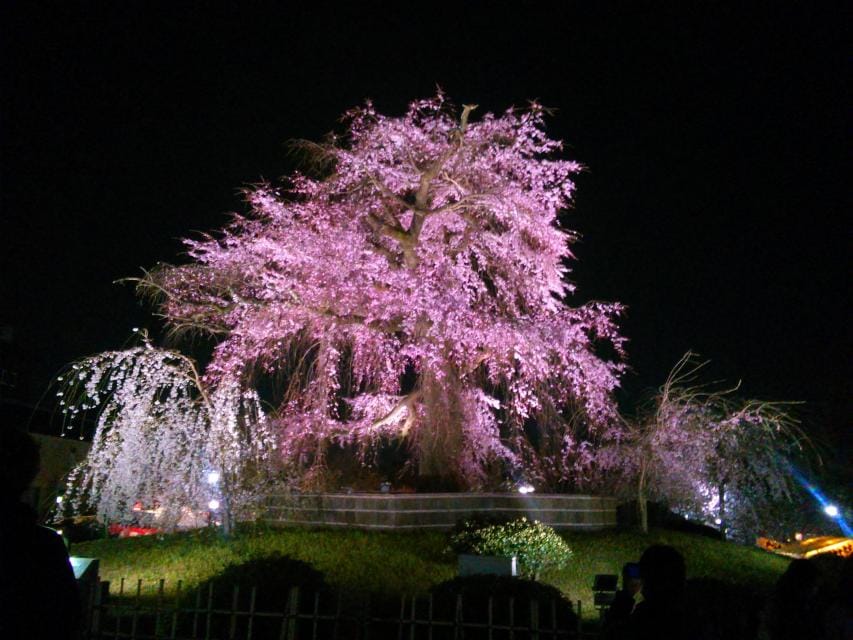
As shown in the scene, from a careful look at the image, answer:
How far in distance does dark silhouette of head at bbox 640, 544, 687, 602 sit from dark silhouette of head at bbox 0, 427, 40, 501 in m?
2.53

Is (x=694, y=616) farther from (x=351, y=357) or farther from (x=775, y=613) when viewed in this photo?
(x=351, y=357)

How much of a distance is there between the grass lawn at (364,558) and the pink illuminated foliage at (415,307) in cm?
209

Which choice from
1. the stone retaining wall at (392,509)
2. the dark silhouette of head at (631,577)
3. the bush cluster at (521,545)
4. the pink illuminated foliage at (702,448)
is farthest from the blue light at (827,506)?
the dark silhouette of head at (631,577)

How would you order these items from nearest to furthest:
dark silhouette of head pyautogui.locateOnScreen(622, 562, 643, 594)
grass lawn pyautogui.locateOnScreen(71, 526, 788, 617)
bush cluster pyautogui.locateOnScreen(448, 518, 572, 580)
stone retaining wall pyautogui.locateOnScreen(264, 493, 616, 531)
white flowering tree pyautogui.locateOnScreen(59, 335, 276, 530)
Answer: dark silhouette of head pyautogui.locateOnScreen(622, 562, 643, 594) < grass lawn pyautogui.locateOnScreen(71, 526, 788, 617) < bush cluster pyautogui.locateOnScreen(448, 518, 572, 580) < white flowering tree pyautogui.locateOnScreen(59, 335, 276, 530) < stone retaining wall pyautogui.locateOnScreen(264, 493, 616, 531)

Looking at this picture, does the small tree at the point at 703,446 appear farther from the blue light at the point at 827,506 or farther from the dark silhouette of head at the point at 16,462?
the dark silhouette of head at the point at 16,462

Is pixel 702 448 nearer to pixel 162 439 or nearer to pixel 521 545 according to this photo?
pixel 521 545

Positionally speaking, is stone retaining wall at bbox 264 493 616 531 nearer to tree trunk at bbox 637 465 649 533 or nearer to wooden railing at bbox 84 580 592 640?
tree trunk at bbox 637 465 649 533

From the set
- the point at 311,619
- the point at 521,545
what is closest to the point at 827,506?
the point at 521,545

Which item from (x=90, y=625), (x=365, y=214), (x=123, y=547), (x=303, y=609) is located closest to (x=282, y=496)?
(x=123, y=547)

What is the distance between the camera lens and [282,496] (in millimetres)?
15094

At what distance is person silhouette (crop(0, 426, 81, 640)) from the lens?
8.00 feet

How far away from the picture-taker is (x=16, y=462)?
2.76 meters

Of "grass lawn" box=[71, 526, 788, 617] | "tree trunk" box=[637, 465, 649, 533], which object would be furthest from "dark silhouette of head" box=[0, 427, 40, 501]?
"tree trunk" box=[637, 465, 649, 533]

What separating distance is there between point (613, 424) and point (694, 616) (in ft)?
50.3
